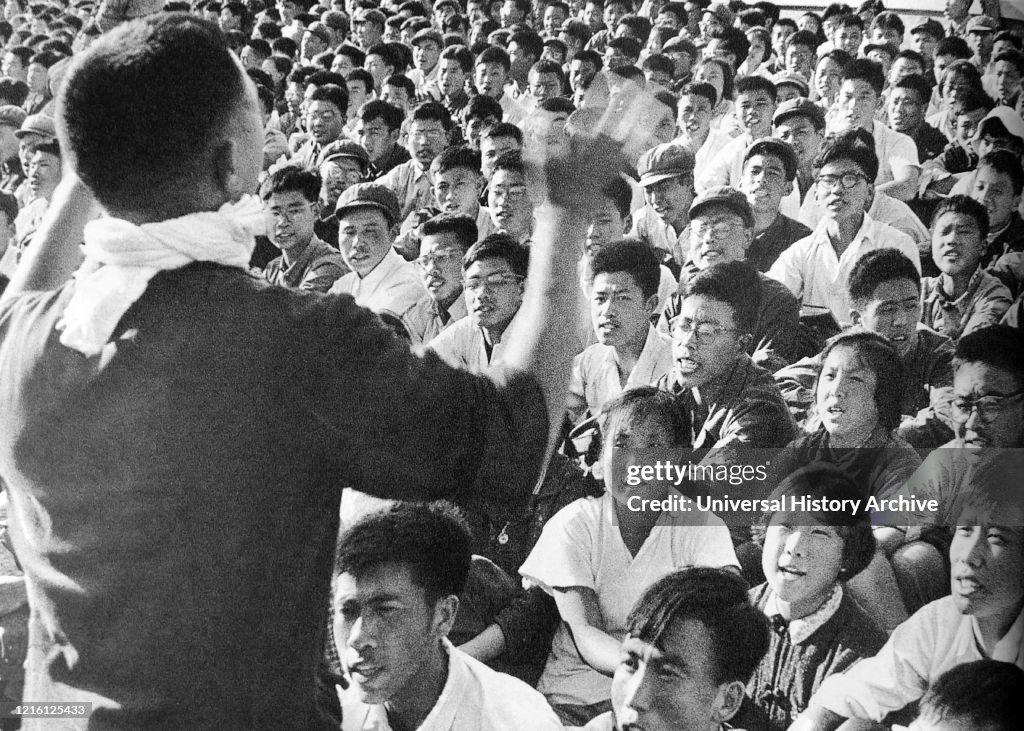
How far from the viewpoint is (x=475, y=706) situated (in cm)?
113

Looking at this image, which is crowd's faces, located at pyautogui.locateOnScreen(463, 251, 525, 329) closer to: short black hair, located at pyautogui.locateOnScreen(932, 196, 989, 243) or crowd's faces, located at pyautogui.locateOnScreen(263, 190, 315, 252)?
crowd's faces, located at pyautogui.locateOnScreen(263, 190, 315, 252)

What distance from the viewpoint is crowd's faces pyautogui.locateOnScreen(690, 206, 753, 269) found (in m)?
1.36

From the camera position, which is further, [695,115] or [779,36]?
[779,36]

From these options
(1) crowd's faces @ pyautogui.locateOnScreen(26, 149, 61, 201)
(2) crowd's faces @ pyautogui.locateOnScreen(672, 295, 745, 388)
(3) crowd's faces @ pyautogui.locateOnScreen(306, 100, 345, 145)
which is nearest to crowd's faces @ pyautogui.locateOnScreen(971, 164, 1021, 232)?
(2) crowd's faces @ pyautogui.locateOnScreen(672, 295, 745, 388)

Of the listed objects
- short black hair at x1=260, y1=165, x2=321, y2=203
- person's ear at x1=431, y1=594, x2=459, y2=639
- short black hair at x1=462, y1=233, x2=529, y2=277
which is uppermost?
short black hair at x1=260, y1=165, x2=321, y2=203

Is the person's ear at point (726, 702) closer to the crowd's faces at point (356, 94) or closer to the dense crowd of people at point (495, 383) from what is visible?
the dense crowd of people at point (495, 383)

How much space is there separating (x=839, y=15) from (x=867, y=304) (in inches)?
44.2

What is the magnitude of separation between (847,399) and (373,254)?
63 cm

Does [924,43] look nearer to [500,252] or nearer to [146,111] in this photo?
[500,252]

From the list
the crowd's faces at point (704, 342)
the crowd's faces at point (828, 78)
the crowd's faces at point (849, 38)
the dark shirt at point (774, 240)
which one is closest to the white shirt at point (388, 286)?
the crowd's faces at point (704, 342)

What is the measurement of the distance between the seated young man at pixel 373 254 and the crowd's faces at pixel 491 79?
0.53 metres

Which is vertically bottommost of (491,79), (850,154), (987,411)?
(987,411)

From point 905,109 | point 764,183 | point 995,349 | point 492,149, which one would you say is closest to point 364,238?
point 492,149

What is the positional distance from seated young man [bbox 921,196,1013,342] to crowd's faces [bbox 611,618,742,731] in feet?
1.62
